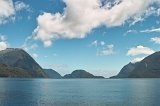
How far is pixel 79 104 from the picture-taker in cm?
13050

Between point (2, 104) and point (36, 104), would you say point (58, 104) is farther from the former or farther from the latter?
point (2, 104)

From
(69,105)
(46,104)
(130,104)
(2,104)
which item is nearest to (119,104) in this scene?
(130,104)

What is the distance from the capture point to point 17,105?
125 m

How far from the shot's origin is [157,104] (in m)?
130

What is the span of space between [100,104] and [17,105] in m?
37.3

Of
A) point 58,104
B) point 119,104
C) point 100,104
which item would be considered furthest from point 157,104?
point 58,104

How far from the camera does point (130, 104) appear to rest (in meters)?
132

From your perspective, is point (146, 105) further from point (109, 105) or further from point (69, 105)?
point (69, 105)

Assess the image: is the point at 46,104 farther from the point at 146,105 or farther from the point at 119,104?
the point at 146,105

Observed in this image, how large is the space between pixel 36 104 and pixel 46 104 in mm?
4662

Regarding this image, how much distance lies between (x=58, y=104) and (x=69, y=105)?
250 inches

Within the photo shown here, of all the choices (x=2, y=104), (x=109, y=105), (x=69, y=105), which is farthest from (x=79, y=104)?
(x=2, y=104)

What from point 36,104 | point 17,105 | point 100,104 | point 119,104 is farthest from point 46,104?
point 119,104

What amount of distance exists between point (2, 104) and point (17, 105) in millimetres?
6681
